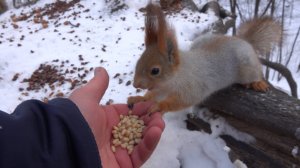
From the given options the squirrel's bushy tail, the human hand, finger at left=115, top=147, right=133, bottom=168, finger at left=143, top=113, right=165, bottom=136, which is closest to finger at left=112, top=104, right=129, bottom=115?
the human hand

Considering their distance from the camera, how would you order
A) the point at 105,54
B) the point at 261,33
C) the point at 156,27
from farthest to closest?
the point at 105,54 → the point at 261,33 → the point at 156,27

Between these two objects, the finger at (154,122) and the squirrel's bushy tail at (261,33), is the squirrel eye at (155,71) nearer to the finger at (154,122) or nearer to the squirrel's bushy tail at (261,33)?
the finger at (154,122)

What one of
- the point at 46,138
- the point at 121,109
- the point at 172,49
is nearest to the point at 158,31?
the point at 172,49

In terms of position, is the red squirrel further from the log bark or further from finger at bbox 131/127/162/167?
finger at bbox 131/127/162/167

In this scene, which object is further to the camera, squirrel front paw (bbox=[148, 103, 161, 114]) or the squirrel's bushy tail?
the squirrel's bushy tail

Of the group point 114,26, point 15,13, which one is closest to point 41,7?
point 15,13

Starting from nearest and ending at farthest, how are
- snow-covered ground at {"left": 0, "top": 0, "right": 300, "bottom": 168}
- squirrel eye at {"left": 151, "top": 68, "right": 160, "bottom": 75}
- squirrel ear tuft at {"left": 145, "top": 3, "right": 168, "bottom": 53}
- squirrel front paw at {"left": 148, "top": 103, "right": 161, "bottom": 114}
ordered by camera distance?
squirrel ear tuft at {"left": 145, "top": 3, "right": 168, "bottom": 53} < squirrel eye at {"left": 151, "top": 68, "right": 160, "bottom": 75} < squirrel front paw at {"left": 148, "top": 103, "right": 161, "bottom": 114} < snow-covered ground at {"left": 0, "top": 0, "right": 300, "bottom": 168}

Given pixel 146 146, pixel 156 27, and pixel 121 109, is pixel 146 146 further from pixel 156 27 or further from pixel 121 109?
pixel 156 27
